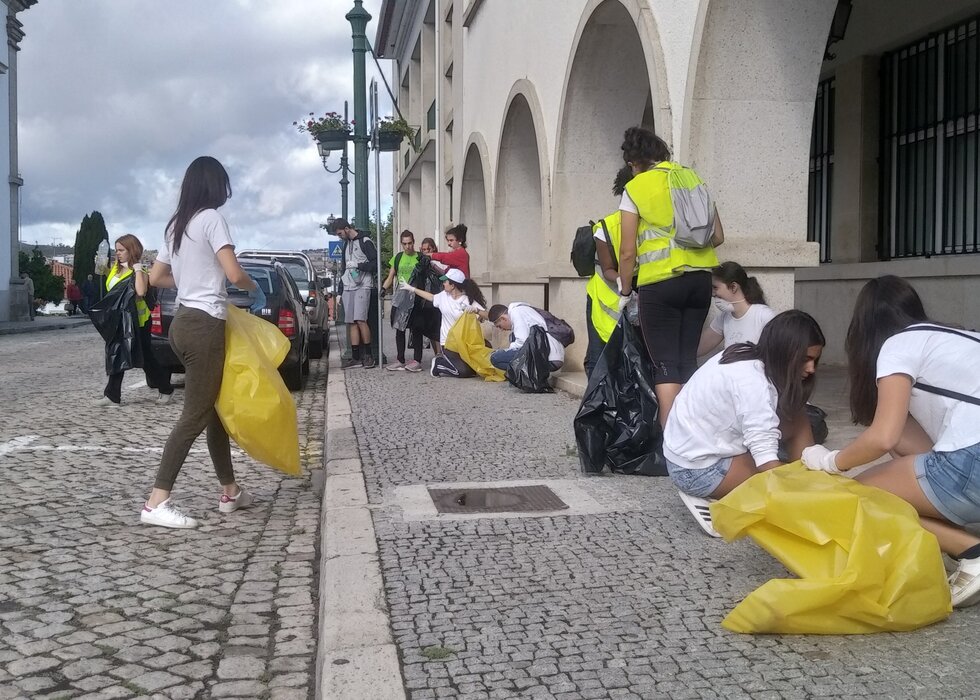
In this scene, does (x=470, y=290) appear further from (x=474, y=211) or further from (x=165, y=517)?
(x=474, y=211)

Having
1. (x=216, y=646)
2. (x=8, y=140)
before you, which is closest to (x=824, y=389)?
(x=216, y=646)

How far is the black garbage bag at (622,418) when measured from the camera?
227 inches

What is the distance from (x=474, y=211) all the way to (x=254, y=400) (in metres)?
14.6

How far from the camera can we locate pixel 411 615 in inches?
141

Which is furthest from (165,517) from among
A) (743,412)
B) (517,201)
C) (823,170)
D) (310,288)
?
(310,288)

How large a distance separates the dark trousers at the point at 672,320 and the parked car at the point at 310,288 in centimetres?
1042

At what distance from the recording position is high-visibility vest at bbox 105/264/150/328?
980 centimetres

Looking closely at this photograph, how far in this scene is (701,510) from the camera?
457 centimetres

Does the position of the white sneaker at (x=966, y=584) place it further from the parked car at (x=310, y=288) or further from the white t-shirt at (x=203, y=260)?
the parked car at (x=310, y=288)

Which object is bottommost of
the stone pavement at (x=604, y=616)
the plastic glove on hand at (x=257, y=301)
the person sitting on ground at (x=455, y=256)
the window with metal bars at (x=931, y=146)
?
the stone pavement at (x=604, y=616)

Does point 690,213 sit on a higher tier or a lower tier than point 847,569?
higher

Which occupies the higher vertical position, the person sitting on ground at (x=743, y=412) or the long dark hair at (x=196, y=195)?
the long dark hair at (x=196, y=195)

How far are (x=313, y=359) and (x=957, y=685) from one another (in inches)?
585

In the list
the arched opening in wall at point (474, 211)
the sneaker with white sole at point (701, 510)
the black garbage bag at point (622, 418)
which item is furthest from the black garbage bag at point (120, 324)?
the arched opening in wall at point (474, 211)
